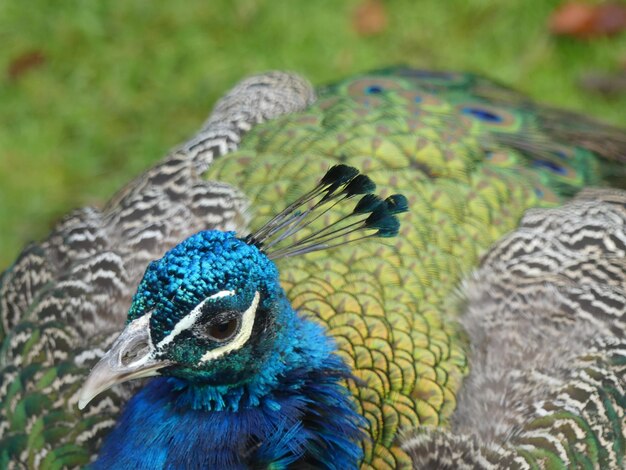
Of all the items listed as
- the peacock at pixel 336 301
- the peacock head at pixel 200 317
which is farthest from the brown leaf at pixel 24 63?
the peacock head at pixel 200 317

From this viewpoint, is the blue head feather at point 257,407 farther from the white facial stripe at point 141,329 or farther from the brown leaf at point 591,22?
the brown leaf at point 591,22

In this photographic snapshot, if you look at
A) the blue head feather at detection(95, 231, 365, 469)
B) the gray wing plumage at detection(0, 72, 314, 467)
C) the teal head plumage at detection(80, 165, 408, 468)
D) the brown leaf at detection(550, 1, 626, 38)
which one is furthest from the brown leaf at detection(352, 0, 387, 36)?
the blue head feather at detection(95, 231, 365, 469)

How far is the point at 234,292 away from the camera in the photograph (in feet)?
4.89

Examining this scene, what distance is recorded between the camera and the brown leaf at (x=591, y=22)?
11.4ft

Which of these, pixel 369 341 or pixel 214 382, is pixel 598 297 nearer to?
pixel 369 341

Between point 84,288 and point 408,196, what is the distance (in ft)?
2.30

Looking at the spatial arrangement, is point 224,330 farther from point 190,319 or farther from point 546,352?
point 546,352

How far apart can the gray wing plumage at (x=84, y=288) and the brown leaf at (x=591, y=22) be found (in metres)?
1.56

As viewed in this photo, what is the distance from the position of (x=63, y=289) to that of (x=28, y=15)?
182 cm

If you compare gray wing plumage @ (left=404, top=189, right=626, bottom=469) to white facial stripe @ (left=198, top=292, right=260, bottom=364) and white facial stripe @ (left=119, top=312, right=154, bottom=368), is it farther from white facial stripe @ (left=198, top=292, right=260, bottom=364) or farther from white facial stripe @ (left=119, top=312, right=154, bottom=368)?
white facial stripe @ (left=119, top=312, right=154, bottom=368)

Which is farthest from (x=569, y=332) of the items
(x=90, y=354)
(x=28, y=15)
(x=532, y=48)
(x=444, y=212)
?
(x=28, y=15)

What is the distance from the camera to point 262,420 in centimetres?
161

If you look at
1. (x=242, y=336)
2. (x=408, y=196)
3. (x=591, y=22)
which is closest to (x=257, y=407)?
(x=242, y=336)

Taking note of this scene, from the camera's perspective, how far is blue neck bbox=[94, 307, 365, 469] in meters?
1.60
